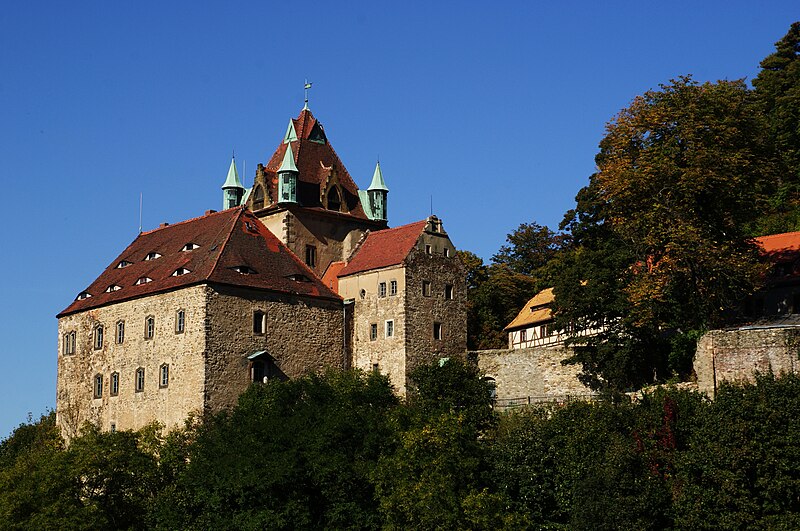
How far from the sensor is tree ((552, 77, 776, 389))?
182 ft

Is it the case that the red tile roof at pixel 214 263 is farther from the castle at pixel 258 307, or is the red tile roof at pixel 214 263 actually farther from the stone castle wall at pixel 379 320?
the stone castle wall at pixel 379 320

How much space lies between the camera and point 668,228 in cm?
5594

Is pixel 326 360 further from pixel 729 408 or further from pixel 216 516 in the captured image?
pixel 729 408

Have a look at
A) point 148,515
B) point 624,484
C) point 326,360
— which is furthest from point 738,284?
point 148,515

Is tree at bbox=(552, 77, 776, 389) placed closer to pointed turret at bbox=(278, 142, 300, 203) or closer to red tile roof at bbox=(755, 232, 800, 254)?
red tile roof at bbox=(755, 232, 800, 254)

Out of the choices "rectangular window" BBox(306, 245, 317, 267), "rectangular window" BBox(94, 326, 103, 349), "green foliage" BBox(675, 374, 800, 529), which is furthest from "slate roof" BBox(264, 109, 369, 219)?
"green foliage" BBox(675, 374, 800, 529)

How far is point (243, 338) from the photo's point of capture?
211ft

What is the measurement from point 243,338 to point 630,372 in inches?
730

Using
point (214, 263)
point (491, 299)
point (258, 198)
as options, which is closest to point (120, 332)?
point (214, 263)

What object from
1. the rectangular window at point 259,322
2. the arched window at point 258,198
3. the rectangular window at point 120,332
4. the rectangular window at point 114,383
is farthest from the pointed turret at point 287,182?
the rectangular window at point 114,383

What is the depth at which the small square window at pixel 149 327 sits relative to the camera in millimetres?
66375

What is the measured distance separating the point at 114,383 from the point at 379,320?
1400 centimetres

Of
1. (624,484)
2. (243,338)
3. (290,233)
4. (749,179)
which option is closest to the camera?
(624,484)

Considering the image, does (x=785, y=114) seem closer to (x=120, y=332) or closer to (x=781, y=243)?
(x=781, y=243)
